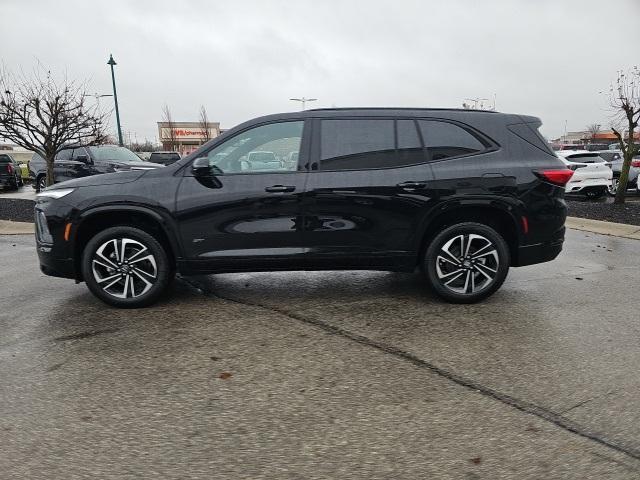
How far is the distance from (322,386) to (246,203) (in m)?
1.96

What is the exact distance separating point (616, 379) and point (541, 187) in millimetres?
2011

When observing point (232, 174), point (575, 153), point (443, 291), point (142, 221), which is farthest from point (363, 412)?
point (575, 153)

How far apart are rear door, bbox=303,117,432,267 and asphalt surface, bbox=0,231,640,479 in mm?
590

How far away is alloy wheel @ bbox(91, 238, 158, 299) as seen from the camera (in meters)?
4.47

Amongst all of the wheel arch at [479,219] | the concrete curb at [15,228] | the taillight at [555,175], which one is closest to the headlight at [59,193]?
the wheel arch at [479,219]

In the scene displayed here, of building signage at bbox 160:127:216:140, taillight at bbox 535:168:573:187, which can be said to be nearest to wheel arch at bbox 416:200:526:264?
taillight at bbox 535:168:573:187

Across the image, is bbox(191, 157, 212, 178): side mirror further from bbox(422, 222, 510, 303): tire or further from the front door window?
bbox(422, 222, 510, 303): tire

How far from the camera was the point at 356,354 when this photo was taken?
350 cm

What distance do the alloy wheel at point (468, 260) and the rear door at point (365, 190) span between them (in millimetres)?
325

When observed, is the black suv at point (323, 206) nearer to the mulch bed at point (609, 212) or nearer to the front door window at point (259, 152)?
the front door window at point (259, 152)

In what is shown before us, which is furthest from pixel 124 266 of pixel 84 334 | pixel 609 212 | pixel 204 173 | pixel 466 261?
pixel 609 212

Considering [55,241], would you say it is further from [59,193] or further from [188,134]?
[188,134]

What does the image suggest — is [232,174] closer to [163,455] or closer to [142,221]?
[142,221]

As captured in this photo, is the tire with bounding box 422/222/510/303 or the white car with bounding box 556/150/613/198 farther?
the white car with bounding box 556/150/613/198
